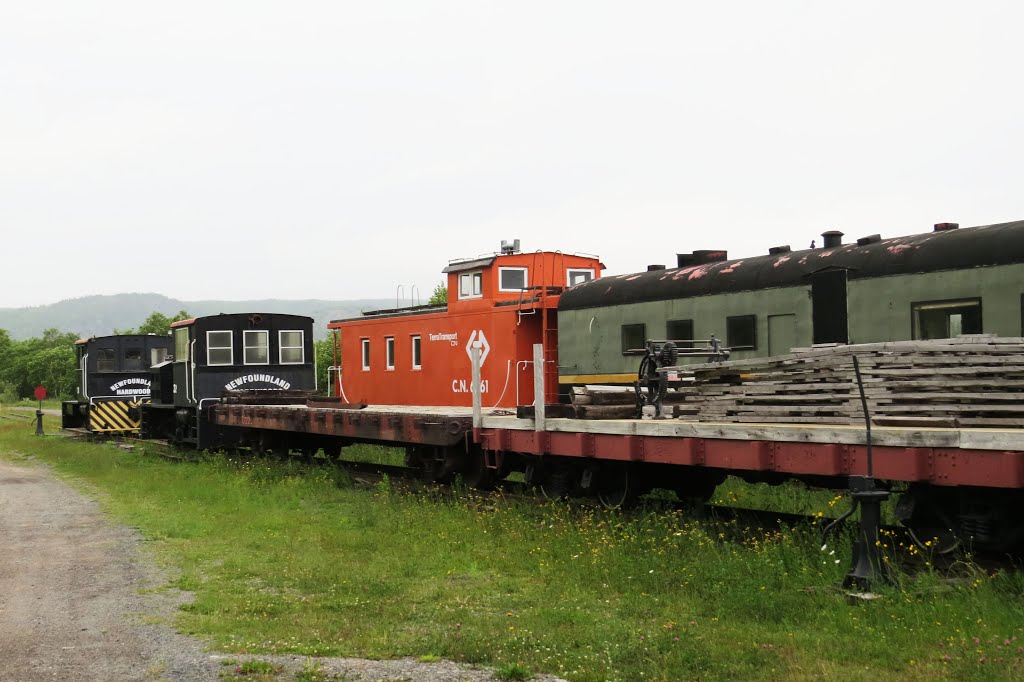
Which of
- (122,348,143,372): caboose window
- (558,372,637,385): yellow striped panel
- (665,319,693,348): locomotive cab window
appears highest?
(665,319,693,348): locomotive cab window

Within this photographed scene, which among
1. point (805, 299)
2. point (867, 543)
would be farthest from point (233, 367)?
point (867, 543)

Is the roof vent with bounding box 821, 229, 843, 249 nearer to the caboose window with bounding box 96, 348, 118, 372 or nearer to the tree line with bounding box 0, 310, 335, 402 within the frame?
the caboose window with bounding box 96, 348, 118, 372

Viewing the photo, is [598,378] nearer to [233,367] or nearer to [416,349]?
[416,349]

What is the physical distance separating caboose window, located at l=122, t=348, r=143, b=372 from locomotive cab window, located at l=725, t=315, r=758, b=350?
2332 cm

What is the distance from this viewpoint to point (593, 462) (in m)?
12.1

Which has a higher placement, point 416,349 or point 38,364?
point 416,349

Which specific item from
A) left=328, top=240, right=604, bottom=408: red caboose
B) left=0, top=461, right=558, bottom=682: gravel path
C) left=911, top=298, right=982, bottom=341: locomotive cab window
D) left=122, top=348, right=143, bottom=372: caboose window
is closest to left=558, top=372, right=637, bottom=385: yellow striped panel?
left=328, top=240, right=604, bottom=408: red caboose

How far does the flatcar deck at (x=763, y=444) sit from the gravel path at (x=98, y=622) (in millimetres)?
3699

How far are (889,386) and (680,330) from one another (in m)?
7.91

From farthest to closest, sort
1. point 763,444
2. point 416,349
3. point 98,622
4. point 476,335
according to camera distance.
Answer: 1. point 416,349
2. point 476,335
3. point 763,444
4. point 98,622

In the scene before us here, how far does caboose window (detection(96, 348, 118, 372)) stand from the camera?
108 feet

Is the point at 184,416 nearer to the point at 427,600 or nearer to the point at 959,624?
the point at 427,600

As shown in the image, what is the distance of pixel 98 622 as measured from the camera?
299 inches

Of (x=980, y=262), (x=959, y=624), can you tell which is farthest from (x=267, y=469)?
(x=959, y=624)
